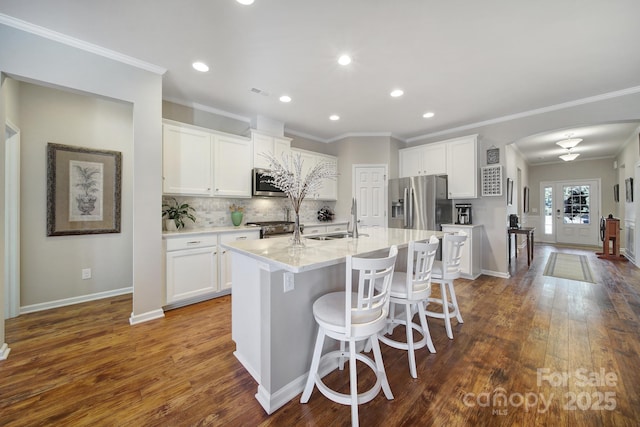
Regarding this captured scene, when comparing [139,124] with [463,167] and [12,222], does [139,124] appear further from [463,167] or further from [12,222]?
[463,167]

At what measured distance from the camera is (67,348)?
2.15m

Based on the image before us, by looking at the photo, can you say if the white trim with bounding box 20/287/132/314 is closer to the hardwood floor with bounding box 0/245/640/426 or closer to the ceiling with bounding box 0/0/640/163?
the hardwood floor with bounding box 0/245/640/426

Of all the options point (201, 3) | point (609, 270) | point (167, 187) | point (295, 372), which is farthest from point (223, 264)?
point (609, 270)

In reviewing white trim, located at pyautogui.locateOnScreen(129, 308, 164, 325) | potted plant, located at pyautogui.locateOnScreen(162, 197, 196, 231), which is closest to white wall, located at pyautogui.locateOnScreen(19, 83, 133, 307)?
potted plant, located at pyautogui.locateOnScreen(162, 197, 196, 231)

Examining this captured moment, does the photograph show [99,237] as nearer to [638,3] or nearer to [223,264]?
[223,264]

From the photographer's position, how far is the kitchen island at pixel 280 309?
1.51 metres

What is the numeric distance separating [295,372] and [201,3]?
2.74 metres

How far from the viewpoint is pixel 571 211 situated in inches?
309

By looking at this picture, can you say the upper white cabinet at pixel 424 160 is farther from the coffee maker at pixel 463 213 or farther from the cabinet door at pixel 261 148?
the cabinet door at pixel 261 148

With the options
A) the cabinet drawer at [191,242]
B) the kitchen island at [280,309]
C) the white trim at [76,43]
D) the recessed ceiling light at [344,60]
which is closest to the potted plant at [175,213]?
the cabinet drawer at [191,242]

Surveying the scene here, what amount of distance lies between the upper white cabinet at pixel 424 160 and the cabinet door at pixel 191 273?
4.00m

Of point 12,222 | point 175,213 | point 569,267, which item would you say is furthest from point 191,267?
point 569,267

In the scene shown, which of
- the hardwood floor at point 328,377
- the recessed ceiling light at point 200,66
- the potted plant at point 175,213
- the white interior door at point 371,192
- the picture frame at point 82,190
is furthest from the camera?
the white interior door at point 371,192

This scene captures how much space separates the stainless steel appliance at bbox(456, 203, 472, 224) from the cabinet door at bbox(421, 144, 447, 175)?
28.0 inches
